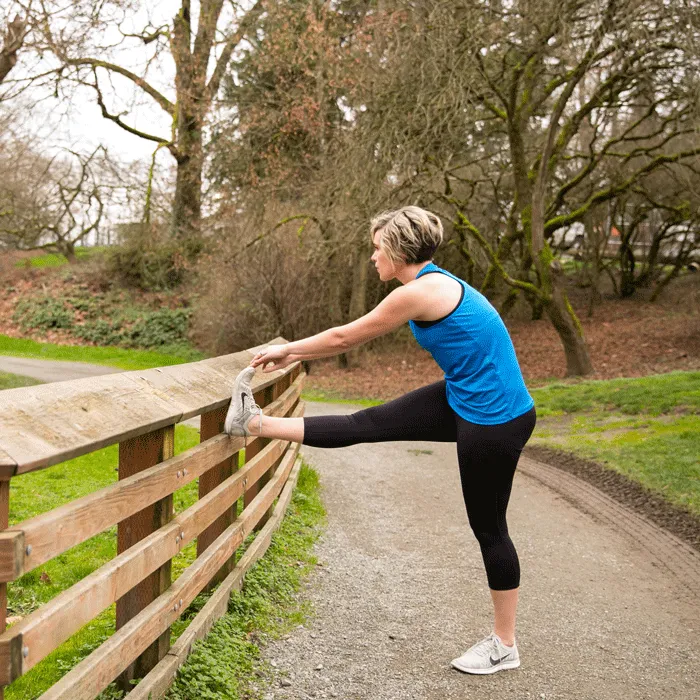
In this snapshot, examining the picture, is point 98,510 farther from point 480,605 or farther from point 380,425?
point 480,605

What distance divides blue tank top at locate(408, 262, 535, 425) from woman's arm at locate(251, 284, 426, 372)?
0.46 feet

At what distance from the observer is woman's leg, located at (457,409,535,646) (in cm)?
363

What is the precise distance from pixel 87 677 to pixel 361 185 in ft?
46.3

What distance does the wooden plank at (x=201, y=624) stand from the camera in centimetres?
302

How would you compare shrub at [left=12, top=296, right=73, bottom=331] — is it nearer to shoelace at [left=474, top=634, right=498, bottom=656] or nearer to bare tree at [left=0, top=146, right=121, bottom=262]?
bare tree at [left=0, top=146, right=121, bottom=262]

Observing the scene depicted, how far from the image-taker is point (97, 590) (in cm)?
255

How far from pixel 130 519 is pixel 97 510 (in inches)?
24.7

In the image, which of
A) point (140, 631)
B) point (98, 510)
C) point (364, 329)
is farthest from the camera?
point (364, 329)

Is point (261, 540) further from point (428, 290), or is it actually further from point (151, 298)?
point (151, 298)

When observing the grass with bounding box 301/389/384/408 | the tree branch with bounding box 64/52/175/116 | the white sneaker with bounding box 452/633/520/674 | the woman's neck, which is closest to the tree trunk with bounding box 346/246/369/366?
the grass with bounding box 301/389/384/408

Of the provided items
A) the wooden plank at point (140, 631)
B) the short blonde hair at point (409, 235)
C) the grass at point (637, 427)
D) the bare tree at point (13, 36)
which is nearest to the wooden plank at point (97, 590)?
the wooden plank at point (140, 631)

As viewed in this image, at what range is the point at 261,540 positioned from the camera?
5.18 m

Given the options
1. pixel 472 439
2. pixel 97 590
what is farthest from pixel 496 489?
pixel 97 590

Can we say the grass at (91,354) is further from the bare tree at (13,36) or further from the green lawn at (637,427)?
the green lawn at (637,427)
